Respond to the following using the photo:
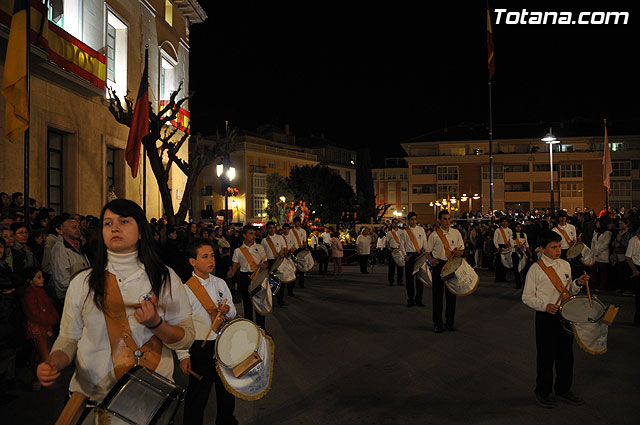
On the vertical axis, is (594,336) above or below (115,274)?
below

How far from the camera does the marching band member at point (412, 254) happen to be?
41.5 ft

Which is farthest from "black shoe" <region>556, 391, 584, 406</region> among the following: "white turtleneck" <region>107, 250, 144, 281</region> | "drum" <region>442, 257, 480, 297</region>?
"white turtleneck" <region>107, 250, 144, 281</region>

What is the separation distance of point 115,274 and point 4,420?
3677 mm

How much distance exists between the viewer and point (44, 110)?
1616 cm

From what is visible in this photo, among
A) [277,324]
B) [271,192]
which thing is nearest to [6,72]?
[277,324]

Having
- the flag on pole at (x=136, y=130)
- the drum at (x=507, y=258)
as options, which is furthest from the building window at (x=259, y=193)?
the drum at (x=507, y=258)

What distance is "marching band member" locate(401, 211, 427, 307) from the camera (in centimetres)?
1265

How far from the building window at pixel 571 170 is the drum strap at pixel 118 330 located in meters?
73.8

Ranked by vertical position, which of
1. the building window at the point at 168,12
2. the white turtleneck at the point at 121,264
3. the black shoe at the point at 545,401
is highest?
the building window at the point at 168,12

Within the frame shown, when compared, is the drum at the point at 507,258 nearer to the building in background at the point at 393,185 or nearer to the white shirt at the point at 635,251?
the white shirt at the point at 635,251

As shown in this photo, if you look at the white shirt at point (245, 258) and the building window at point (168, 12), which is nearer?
the white shirt at point (245, 258)

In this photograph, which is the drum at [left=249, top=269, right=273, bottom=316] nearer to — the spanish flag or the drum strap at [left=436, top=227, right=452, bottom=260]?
the drum strap at [left=436, top=227, right=452, bottom=260]

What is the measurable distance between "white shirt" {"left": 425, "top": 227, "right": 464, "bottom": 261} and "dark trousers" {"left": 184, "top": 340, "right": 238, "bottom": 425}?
19.8ft

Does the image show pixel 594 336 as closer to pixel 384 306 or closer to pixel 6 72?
pixel 384 306
